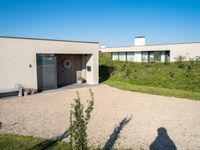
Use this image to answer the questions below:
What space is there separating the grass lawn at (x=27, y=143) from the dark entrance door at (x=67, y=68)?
1069 centimetres

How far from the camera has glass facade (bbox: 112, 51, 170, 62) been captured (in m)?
28.3

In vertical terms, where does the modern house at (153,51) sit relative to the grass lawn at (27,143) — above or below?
above

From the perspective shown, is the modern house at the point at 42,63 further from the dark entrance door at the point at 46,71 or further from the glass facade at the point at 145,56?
the glass facade at the point at 145,56

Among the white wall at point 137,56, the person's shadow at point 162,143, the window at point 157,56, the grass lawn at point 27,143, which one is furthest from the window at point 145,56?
the grass lawn at point 27,143

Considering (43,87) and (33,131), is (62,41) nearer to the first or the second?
(43,87)

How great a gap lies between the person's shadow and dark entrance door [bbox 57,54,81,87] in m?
11.5

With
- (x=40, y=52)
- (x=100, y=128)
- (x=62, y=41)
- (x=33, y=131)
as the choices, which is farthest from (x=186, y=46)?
(x=33, y=131)

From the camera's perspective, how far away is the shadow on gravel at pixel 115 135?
5.24 m

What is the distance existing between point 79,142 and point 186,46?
2493cm

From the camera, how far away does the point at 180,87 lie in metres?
14.5

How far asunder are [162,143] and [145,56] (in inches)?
1025

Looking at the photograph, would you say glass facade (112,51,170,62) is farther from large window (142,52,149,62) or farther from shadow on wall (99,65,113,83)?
shadow on wall (99,65,113,83)

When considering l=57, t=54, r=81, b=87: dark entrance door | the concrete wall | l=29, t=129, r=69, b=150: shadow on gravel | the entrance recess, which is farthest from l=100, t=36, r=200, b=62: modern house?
l=29, t=129, r=69, b=150: shadow on gravel

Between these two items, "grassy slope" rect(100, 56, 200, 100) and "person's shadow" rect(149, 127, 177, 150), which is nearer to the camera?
"person's shadow" rect(149, 127, 177, 150)
